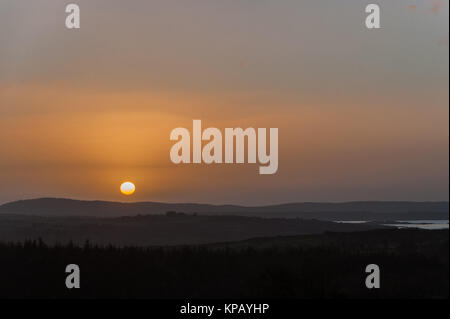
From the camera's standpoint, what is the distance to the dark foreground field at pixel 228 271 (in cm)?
3197

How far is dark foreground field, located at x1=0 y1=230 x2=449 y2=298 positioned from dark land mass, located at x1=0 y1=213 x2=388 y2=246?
1109 cm

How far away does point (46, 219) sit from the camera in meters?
75.2

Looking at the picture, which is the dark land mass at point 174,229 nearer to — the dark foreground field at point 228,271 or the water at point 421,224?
the water at point 421,224

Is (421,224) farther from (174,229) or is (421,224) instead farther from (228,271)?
(228,271)

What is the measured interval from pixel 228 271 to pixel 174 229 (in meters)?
20.1

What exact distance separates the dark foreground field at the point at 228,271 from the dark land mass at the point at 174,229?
1109 cm

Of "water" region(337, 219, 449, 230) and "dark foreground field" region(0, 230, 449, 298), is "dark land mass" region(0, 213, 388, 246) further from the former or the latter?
"dark foreground field" region(0, 230, 449, 298)

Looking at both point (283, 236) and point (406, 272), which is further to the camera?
point (283, 236)

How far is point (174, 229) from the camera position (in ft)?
181

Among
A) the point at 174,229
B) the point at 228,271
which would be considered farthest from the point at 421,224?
the point at 228,271
